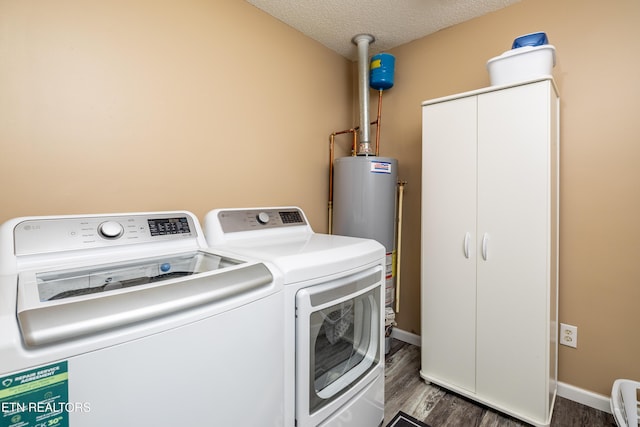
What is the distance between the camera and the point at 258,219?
1676 mm

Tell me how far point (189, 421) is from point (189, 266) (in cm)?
53

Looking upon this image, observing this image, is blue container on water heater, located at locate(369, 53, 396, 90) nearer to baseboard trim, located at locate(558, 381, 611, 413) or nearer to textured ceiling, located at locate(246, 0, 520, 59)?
textured ceiling, located at locate(246, 0, 520, 59)

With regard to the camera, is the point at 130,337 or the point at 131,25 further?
the point at 131,25

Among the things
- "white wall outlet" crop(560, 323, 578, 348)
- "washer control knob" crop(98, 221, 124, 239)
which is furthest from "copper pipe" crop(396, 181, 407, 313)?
"washer control knob" crop(98, 221, 124, 239)

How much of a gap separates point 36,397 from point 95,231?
2.41 feet

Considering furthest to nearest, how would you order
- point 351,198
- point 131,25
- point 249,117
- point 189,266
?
point 351,198 < point 249,117 < point 131,25 < point 189,266

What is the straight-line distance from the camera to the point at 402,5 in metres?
2.00

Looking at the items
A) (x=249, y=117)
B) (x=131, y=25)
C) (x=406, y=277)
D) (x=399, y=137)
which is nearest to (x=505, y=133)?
(x=399, y=137)

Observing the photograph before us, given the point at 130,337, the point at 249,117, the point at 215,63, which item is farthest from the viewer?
the point at 249,117

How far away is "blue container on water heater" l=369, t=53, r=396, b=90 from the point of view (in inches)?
93.6

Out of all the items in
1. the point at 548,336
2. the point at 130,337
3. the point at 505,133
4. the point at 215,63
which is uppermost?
the point at 215,63

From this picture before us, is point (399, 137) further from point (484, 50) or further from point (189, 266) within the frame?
point (189, 266)

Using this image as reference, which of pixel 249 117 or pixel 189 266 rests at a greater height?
pixel 249 117

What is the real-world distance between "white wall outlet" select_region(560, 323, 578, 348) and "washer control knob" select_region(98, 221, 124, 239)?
7.94 feet
